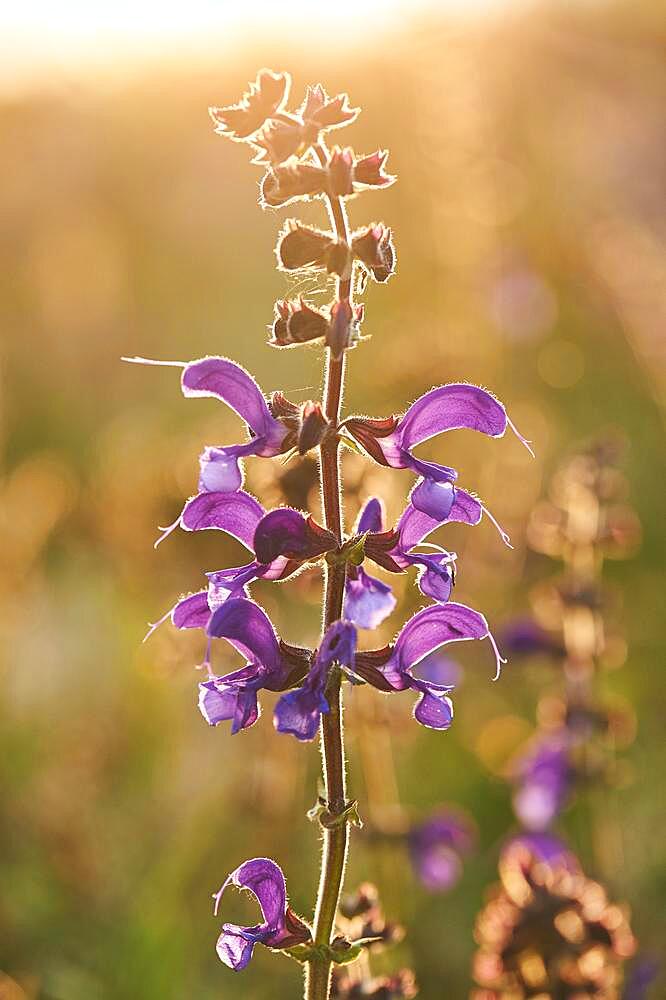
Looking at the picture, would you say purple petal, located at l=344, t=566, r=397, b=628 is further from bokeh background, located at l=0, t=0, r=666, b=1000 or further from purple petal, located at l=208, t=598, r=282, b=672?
bokeh background, located at l=0, t=0, r=666, b=1000

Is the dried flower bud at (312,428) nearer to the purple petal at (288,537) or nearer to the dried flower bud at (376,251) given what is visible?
the purple petal at (288,537)

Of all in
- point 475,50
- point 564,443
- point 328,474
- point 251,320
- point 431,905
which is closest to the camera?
point 328,474

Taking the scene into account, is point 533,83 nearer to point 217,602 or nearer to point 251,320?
point 251,320

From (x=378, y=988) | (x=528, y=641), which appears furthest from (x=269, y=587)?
(x=378, y=988)

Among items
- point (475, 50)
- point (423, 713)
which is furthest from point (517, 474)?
point (423, 713)

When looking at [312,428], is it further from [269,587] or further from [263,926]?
[269,587]
